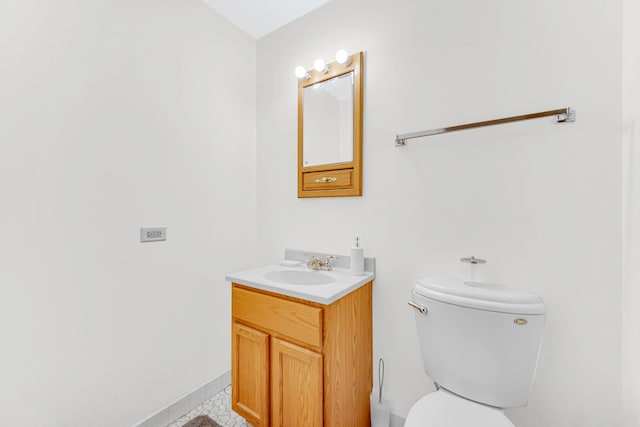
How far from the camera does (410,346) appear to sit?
1.37m

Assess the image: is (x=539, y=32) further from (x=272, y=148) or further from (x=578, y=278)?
(x=272, y=148)

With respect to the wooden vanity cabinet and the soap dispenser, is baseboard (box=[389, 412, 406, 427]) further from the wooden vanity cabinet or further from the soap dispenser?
the soap dispenser

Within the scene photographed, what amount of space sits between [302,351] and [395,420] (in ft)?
2.32

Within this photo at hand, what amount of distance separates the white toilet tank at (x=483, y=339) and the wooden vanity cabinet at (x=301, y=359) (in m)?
0.36

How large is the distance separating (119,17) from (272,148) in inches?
39.9

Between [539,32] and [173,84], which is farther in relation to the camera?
[173,84]

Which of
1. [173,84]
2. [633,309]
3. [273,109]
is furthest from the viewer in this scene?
[273,109]

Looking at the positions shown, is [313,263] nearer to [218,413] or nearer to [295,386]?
[295,386]

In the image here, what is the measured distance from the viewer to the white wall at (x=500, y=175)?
3.28 feet

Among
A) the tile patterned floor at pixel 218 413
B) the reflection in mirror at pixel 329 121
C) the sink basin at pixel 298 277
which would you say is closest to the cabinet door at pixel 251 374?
the tile patterned floor at pixel 218 413

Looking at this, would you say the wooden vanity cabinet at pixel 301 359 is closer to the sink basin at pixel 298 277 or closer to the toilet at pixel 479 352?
the sink basin at pixel 298 277

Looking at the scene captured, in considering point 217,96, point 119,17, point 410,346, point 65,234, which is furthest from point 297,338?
point 119,17

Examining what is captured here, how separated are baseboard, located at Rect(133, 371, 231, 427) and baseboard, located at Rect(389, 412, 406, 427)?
1091mm

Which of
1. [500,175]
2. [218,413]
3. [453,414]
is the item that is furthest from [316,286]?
[218,413]
